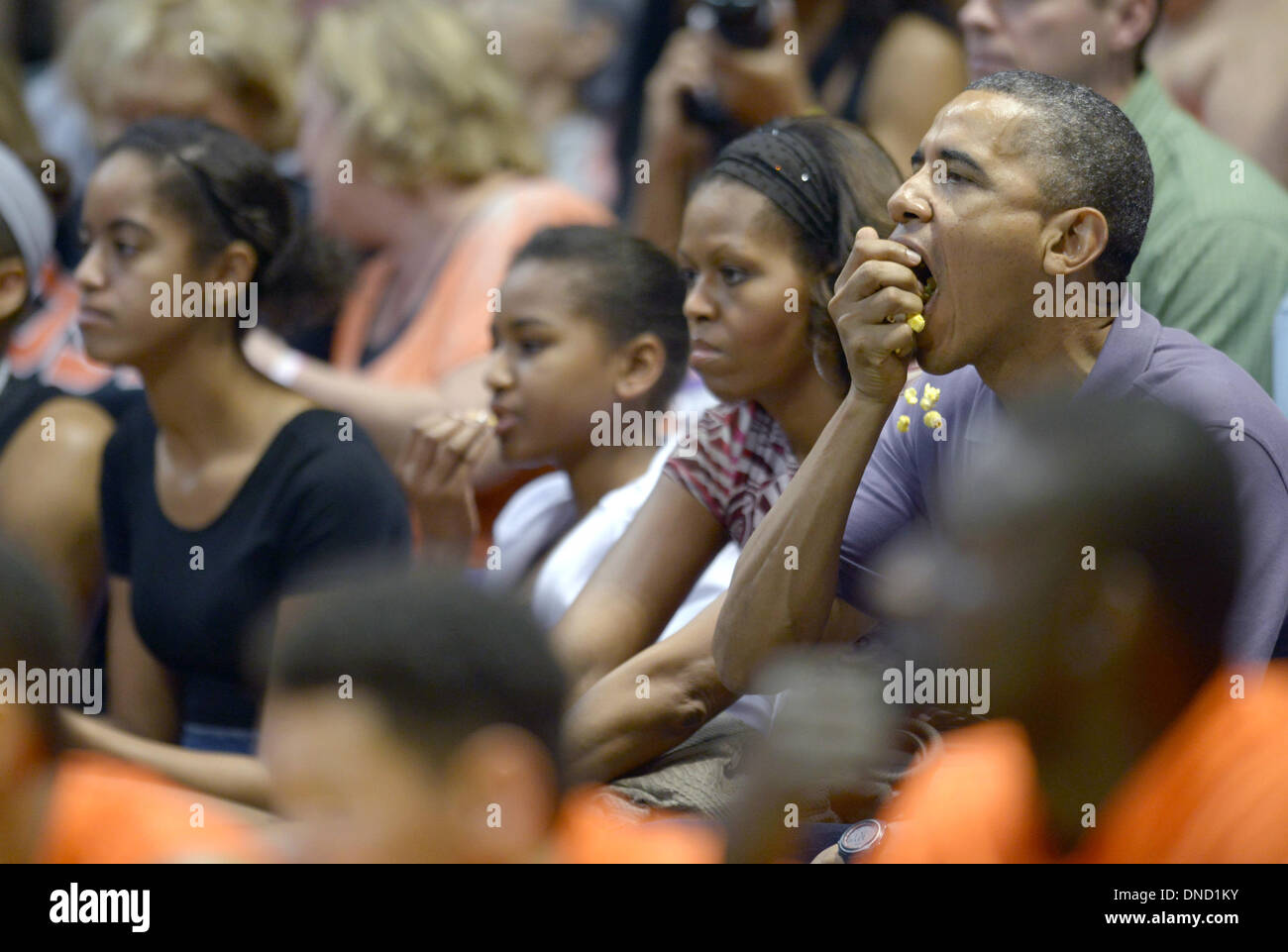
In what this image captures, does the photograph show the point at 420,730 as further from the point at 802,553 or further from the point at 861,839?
the point at 802,553

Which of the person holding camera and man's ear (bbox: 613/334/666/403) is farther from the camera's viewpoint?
the person holding camera

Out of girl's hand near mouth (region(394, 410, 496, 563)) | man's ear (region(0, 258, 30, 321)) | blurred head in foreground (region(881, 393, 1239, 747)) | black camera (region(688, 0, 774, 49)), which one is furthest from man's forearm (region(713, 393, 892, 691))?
man's ear (region(0, 258, 30, 321))

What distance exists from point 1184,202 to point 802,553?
100 centimetres

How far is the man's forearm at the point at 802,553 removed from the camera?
2.15 m

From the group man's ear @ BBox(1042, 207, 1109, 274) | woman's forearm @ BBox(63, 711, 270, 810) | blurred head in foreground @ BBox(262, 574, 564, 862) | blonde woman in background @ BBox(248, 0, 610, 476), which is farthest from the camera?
blonde woman in background @ BBox(248, 0, 610, 476)

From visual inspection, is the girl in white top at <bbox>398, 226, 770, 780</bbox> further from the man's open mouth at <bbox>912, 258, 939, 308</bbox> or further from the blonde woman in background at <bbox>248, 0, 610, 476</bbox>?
the man's open mouth at <bbox>912, 258, 939, 308</bbox>

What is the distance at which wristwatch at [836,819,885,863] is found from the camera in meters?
1.89

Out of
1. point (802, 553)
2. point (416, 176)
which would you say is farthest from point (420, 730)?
point (416, 176)

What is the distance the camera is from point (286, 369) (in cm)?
369

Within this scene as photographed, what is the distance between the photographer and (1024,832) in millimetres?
1585

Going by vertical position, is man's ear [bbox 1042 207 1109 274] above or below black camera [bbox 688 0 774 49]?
below

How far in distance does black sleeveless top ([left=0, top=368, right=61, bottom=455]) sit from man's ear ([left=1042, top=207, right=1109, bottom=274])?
201cm

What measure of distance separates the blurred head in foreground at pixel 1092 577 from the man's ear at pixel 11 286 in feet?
7.58
